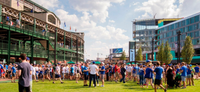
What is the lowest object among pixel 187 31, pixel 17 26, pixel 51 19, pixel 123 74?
pixel 123 74

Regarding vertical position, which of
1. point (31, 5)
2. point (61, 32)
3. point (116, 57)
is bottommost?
point (116, 57)

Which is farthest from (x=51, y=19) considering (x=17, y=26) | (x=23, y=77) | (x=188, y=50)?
(x=23, y=77)

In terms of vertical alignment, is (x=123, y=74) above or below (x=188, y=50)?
below

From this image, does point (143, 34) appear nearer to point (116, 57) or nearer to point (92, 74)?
point (116, 57)

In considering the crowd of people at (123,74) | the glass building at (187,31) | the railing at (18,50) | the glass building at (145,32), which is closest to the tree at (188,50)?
the glass building at (187,31)

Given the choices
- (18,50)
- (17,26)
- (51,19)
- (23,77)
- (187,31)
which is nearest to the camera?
(23,77)

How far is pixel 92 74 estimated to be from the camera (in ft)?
45.2

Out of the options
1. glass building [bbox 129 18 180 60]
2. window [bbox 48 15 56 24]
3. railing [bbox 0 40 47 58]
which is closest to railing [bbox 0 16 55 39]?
railing [bbox 0 40 47 58]

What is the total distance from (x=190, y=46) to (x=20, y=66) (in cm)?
4464

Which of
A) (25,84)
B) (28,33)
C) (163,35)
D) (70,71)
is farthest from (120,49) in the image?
(25,84)

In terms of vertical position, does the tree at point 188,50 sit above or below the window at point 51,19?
below

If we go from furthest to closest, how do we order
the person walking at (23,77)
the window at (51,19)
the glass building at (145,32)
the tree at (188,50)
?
the glass building at (145,32), the window at (51,19), the tree at (188,50), the person walking at (23,77)

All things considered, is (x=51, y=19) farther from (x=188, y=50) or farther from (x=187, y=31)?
(x=187, y=31)

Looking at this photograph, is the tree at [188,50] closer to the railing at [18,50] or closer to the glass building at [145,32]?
the railing at [18,50]
